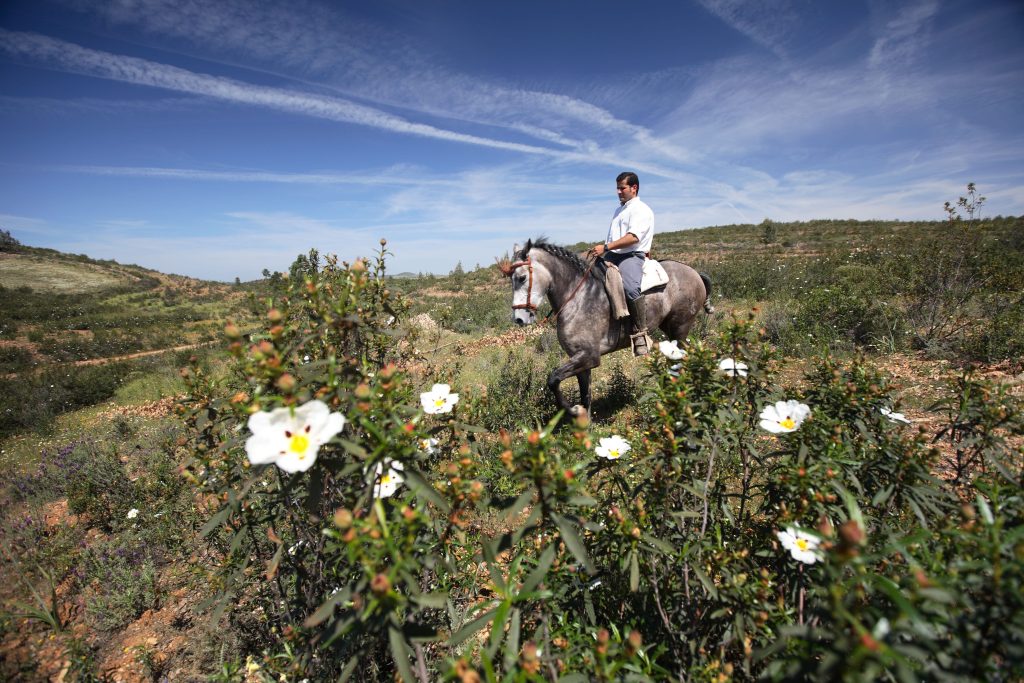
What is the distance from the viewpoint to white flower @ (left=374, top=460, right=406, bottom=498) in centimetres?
123

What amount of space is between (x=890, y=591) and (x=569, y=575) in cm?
129

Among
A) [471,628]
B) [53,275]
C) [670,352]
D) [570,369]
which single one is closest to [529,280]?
[570,369]

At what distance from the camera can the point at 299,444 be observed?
122 centimetres

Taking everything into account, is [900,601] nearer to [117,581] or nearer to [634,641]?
[634,641]

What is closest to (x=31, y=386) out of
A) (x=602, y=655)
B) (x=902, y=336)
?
(x=602, y=655)

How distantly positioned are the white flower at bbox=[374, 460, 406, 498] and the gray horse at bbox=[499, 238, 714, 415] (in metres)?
3.15

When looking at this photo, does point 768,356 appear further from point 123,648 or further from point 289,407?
point 123,648

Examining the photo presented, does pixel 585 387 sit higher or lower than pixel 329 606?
lower

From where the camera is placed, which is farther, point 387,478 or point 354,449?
point 387,478

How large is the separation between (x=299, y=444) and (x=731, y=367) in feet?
6.32

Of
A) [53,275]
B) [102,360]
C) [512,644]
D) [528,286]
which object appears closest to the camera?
[512,644]

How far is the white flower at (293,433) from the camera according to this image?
1149 mm

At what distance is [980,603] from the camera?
38.7 inches

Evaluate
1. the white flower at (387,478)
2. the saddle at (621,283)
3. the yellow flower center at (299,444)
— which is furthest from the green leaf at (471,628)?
the saddle at (621,283)
